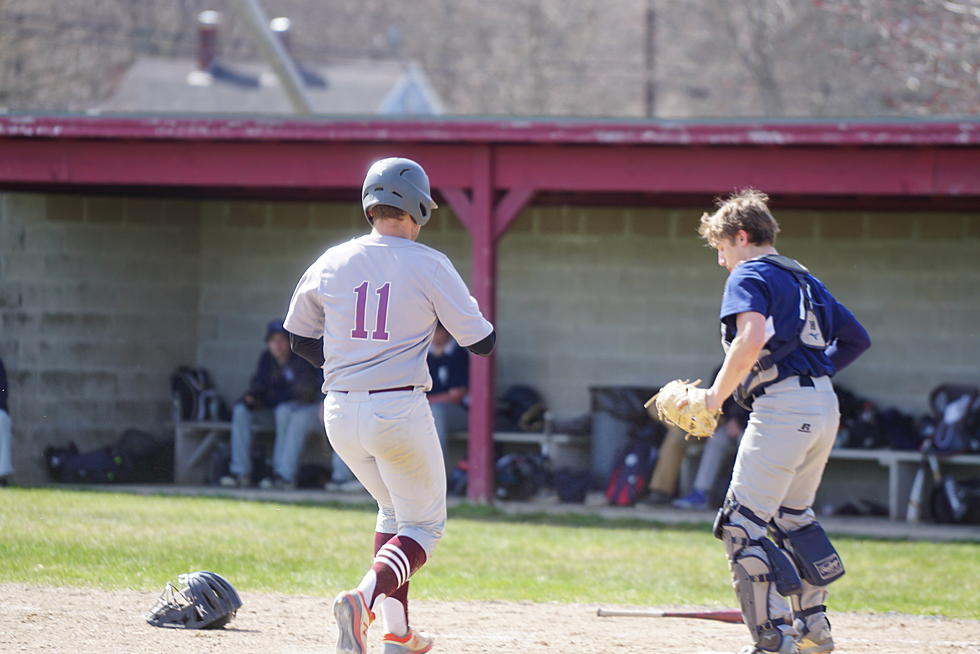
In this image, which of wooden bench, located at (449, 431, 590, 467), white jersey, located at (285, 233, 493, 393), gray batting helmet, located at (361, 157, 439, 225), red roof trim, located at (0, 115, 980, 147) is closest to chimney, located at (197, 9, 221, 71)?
red roof trim, located at (0, 115, 980, 147)

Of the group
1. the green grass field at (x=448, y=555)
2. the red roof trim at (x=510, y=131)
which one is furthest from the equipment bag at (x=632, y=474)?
the red roof trim at (x=510, y=131)

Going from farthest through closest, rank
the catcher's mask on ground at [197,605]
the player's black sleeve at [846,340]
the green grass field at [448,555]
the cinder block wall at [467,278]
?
the cinder block wall at [467,278] < the green grass field at [448,555] < the catcher's mask on ground at [197,605] < the player's black sleeve at [846,340]

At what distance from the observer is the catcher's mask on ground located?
615cm

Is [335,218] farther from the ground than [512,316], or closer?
farther from the ground

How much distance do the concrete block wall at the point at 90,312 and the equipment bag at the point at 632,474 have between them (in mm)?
4653

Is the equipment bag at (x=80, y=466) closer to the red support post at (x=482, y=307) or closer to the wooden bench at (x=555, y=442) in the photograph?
the wooden bench at (x=555, y=442)

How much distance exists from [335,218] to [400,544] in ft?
30.4

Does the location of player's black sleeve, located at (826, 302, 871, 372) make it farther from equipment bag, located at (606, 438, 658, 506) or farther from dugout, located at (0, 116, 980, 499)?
equipment bag, located at (606, 438, 658, 506)

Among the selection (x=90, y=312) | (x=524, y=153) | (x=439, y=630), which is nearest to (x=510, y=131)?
(x=524, y=153)

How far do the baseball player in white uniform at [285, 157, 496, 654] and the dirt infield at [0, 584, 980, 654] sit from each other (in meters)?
0.79

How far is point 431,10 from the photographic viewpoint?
4159cm

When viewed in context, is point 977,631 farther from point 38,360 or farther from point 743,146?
point 38,360

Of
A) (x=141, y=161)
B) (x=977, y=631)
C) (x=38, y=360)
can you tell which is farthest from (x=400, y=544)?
(x=38, y=360)

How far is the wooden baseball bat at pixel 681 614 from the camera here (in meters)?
6.68
